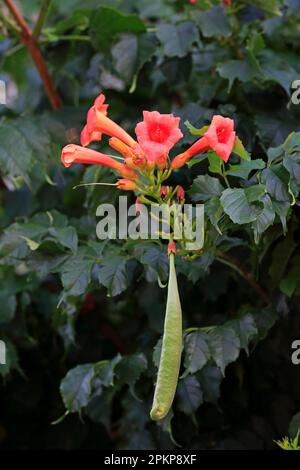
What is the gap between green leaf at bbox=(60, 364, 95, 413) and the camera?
70.7 inches

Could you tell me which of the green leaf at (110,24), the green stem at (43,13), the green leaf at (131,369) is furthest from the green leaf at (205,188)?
the green stem at (43,13)

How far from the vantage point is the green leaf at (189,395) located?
179cm

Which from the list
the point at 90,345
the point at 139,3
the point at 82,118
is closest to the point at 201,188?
the point at 82,118

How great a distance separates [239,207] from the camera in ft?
4.64

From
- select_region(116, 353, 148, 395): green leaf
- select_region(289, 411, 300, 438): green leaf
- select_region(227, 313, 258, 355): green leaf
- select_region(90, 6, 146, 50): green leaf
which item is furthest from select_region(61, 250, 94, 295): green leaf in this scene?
select_region(90, 6, 146, 50): green leaf

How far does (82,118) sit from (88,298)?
60 cm

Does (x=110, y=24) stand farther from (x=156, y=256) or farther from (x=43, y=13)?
(x=156, y=256)

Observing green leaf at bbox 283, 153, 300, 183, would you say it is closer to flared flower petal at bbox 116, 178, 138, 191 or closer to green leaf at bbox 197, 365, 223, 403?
flared flower petal at bbox 116, 178, 138, 191

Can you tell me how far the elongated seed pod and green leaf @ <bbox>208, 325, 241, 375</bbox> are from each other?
0.28m

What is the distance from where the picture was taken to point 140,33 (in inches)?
86.5

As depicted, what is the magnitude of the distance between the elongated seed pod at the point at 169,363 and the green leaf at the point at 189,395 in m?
0.43

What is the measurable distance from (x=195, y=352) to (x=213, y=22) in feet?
3.24
